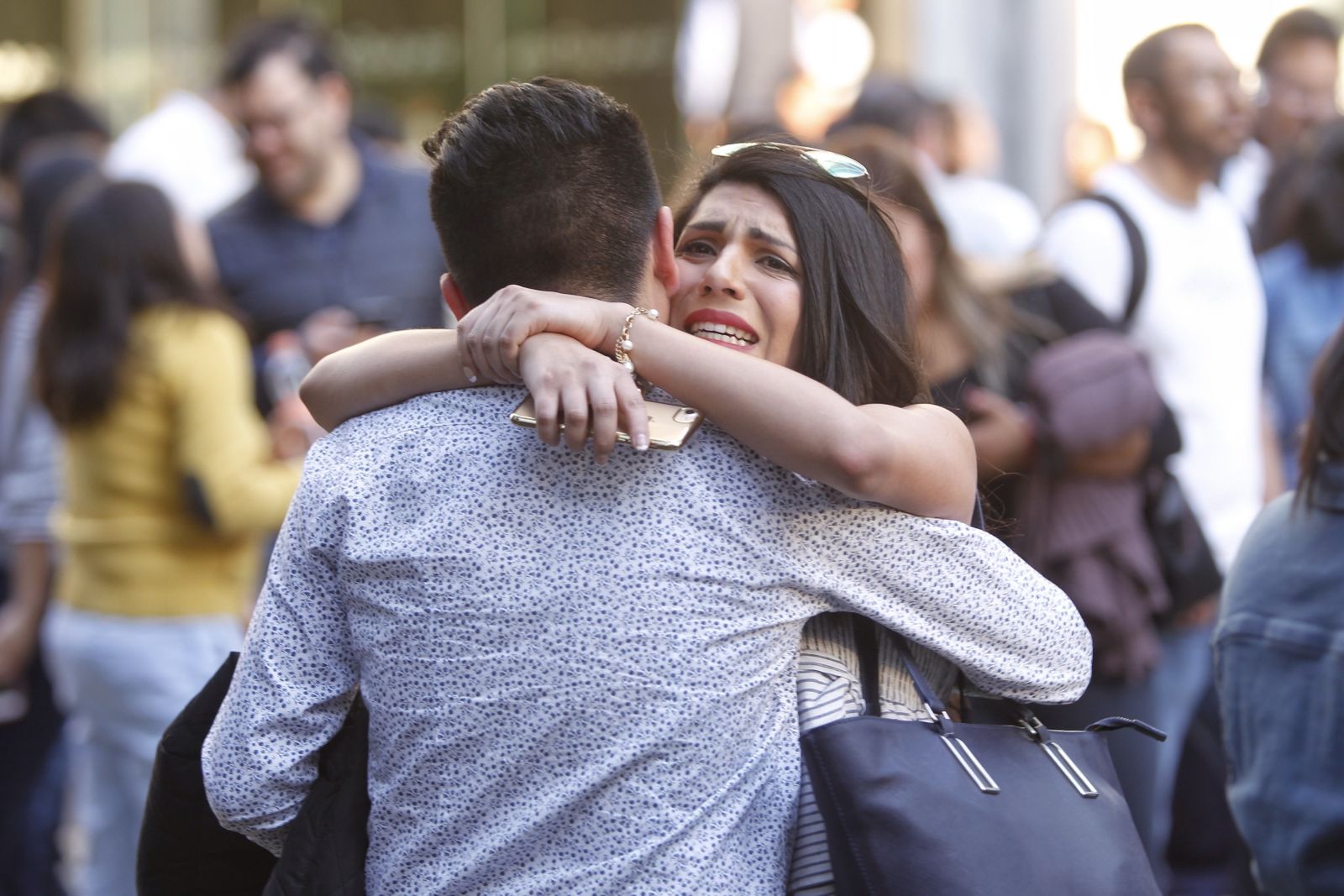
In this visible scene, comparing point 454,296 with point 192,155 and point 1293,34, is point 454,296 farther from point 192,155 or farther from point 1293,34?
point 1293,34

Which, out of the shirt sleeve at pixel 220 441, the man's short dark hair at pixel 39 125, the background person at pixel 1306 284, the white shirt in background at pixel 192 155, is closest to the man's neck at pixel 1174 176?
the background person at pixel 1306 284

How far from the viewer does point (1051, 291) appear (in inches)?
166

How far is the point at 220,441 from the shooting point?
404 cm

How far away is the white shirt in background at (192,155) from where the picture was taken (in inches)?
269

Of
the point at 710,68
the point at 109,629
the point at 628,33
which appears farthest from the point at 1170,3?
the point at 109,629

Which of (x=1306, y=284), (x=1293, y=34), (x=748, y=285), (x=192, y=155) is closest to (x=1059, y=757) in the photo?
(x=748, y=285)

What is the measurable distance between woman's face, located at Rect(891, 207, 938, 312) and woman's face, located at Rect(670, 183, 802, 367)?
1532mm

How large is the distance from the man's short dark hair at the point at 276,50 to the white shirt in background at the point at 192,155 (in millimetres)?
1434

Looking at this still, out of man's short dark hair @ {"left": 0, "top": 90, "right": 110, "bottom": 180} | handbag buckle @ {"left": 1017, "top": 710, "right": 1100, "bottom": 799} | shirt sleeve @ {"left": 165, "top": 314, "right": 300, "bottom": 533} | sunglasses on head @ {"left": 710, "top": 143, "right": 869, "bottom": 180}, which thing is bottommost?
shirt sleeve @ {"left": 165, "top": 314, "right": 300, "bottom": 533}

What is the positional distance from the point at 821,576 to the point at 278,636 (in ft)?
2.22

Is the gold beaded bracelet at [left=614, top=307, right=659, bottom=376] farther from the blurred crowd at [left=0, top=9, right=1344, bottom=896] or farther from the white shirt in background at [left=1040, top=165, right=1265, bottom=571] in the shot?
the white shirt in background at [left=1040, top=165, right=1265, bottom=571]

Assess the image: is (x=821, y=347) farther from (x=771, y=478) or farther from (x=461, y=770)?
(x=461, y=770)

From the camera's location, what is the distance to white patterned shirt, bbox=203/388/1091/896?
186cm

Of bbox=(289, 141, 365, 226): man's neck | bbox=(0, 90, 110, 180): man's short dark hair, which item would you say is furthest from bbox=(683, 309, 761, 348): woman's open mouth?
bbox=(0, 90, 110, 180): man's short dark hair
